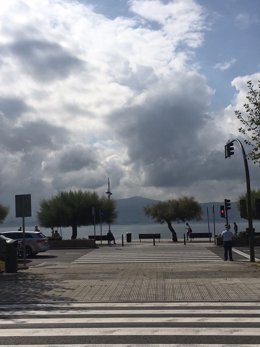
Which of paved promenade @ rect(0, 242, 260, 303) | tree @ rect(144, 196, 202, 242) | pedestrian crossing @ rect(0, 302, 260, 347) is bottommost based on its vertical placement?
pedestrian crossing @ rect(0, 302, 260, 347)

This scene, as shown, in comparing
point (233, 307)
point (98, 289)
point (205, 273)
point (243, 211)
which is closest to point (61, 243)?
point (243, 211)

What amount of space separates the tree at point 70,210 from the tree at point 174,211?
514cm

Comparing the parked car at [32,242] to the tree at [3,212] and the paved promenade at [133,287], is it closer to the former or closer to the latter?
the paved promenade at [133,287]

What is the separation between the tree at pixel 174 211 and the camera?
56406 mm

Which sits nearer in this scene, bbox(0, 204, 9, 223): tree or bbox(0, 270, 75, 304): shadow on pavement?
bbox(0, 270, 75, 304): shadow on pavement

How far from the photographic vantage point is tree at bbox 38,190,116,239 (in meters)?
54.8

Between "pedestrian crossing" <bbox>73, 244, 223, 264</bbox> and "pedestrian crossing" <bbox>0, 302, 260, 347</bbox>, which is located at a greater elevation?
"pedestrian crossing" <bbox>73, 244, 223, 264</bbox>

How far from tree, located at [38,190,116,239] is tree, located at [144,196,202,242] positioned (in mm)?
5140

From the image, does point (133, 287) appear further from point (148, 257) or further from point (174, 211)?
point (174, 211)

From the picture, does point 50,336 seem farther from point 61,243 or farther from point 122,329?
point 61,243

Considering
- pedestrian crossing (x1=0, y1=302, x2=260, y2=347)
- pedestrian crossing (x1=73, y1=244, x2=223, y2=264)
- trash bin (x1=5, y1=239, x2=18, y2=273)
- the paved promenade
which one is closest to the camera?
pedestrian crossing (x1=0, y1=302, x2=260, y2=347)

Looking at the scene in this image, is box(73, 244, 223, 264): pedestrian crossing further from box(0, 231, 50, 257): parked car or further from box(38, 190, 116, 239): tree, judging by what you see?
box(38, 190, 116, 239): tree

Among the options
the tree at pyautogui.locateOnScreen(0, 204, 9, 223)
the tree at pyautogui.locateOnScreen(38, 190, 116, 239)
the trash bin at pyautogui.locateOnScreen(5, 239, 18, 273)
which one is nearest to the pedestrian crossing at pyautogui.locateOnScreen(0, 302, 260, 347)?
the trash bin at pyautogui.locateOnScreen(5, 239, 18, 273)

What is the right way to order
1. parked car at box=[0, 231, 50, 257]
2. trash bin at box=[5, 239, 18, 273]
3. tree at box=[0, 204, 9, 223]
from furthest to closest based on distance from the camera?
tree at box=[0, 204, 9, 223]
parked car at box=[0, 231, 50, 257]
trash bin at box=[5, 239, 18, 273]
